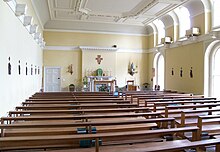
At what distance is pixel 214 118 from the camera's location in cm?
365

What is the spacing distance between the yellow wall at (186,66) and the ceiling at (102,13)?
1.94 metres

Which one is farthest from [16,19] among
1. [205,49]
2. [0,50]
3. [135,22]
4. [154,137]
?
[135,22]

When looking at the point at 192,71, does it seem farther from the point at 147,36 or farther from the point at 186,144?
the point at 186,144

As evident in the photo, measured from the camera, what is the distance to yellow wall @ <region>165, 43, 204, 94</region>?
893 centimetres

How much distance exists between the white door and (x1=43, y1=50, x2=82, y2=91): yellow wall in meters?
0.24

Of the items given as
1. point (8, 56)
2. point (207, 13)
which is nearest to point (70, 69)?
point (207, 13)

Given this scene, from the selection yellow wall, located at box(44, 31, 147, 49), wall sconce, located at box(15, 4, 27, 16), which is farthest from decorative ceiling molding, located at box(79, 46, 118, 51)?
wall sconce, located at box(15, 4, 27, 16)

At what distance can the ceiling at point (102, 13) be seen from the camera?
946cm

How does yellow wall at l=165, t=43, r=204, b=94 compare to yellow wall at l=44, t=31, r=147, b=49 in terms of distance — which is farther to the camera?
yellow wall at l=44, t=31, r=147, b=49

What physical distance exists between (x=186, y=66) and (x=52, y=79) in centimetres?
767

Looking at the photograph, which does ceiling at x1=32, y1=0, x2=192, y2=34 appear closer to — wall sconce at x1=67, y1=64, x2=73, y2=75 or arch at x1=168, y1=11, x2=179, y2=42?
arch at x1=168, y1=11, x2=179, y2=42

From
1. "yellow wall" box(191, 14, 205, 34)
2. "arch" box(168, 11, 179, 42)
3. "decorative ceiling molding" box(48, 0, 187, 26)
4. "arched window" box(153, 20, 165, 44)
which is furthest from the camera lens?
"arched window" box(153, 20, 165, 44)

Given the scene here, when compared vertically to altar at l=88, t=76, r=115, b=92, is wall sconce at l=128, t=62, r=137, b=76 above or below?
above

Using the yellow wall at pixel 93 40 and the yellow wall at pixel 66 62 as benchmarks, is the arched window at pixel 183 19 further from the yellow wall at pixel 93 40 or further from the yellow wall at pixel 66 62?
the yellow wall at pixel 66 62
